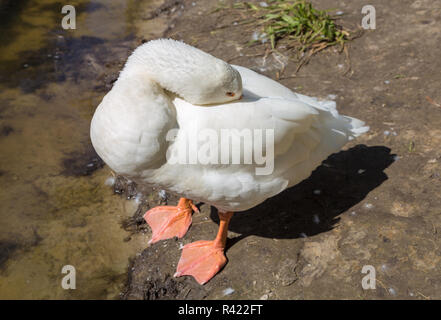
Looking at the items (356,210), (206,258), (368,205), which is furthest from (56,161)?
(368,205)

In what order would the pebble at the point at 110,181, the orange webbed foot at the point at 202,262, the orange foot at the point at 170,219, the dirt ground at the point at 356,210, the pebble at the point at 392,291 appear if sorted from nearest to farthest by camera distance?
1. the pebble at the point at 392,291
2. the dirt ground at the point at 356,210
3. the orange webbed foot at the point at 202,262
4. the orange foot at the point at 170,219
5. the pebble at the point at 110,181

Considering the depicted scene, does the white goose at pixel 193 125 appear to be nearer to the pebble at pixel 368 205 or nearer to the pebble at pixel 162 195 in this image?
the pebble at pixel 368 205

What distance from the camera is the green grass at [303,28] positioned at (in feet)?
20.9

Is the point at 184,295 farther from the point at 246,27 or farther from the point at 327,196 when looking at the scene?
the point at 246,27

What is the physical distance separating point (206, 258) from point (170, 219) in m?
0.70

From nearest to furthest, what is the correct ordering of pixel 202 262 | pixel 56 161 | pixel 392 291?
pixel 392 291 → pixel 202 262 → pixel 56 161

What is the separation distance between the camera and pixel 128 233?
4.57m

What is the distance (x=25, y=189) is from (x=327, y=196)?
3392mm

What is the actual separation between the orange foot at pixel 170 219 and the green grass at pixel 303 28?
3.16 metres

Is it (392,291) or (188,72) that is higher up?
(188,72)

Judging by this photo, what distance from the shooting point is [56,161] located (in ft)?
17.4

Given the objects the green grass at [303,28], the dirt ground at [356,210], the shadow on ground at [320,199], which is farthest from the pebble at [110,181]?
the green grass at [303,28]

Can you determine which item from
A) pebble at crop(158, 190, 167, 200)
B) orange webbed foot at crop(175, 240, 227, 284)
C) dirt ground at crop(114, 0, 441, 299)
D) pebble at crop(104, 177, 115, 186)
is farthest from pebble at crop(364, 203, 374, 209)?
pebble at crop(104, 177, 115, 186)

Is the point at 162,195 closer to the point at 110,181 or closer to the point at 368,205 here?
the point at 110,181
